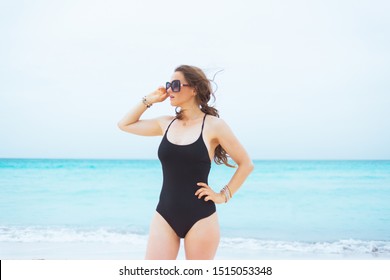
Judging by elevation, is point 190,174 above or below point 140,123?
below

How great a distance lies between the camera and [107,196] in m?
12.9

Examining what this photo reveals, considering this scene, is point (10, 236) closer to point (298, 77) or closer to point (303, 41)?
point (303, 41)

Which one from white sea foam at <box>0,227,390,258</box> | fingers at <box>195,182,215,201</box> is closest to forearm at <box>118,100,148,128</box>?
fingers at <box>195,182,215,201</box>

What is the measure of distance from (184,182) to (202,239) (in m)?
0.32

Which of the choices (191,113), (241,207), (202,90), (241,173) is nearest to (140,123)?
(191,113)

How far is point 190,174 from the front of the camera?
261cm

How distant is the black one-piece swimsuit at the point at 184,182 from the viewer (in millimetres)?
2592

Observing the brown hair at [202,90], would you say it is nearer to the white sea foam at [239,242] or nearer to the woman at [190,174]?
the woman at [190,174]

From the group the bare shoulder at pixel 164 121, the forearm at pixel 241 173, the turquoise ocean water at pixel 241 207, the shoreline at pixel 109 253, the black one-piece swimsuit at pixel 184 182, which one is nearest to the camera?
the black one-piece swimsuit at pixel 184 182

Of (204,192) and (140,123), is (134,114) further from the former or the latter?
(204,192)

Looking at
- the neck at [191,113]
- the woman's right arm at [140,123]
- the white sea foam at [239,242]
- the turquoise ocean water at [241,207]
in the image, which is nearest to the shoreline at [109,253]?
the white sea foam at [239,242]

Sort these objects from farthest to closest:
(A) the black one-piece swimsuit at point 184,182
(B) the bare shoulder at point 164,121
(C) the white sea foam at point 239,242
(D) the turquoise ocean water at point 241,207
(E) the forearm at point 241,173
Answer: (D) the turquoise ocean water at point 241,207
(C) the white sea foam at point 239,242
(B) the bare shoulder at point 164,121
(E) the forearm at point 241,173
(A) the black one-piece swimsuit at point 184,182

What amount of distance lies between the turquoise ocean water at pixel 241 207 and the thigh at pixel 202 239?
4.12 metres

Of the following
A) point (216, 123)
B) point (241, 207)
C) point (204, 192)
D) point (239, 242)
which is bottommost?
point (204, 192)
